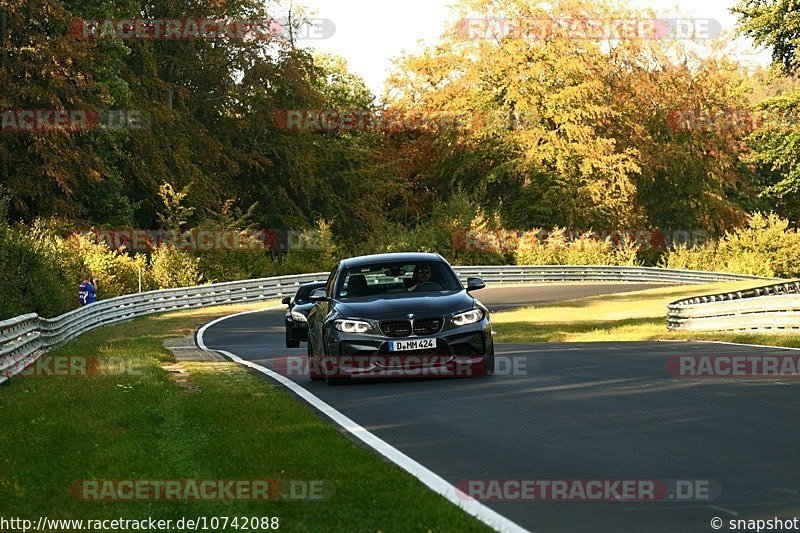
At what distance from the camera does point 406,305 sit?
58.7 feet

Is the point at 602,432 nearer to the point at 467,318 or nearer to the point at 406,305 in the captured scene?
the point at 467,318

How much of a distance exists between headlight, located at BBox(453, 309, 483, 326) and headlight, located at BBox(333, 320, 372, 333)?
1094mm

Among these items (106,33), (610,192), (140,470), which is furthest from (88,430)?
(610,192)

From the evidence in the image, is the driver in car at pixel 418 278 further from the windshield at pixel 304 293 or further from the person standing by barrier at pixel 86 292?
the person standing by barrier at pixel 86 292

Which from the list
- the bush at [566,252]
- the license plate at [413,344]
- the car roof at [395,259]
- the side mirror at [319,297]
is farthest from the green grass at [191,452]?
the bush at [566,252]

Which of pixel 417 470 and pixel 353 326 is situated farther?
pixel 353 326

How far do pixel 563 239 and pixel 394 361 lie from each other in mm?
59442

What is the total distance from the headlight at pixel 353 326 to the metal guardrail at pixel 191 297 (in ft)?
15.9

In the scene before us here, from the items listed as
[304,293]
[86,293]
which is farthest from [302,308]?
[86,293]

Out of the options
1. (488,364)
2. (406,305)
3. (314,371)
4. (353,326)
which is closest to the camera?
(353,326)

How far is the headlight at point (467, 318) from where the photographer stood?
17766 mm

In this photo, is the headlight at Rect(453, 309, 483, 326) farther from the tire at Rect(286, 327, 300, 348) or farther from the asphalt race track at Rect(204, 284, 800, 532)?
the tire at Rect(286, 327, 300, 348)

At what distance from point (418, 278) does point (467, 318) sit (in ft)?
4.87

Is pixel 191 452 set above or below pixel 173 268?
above
